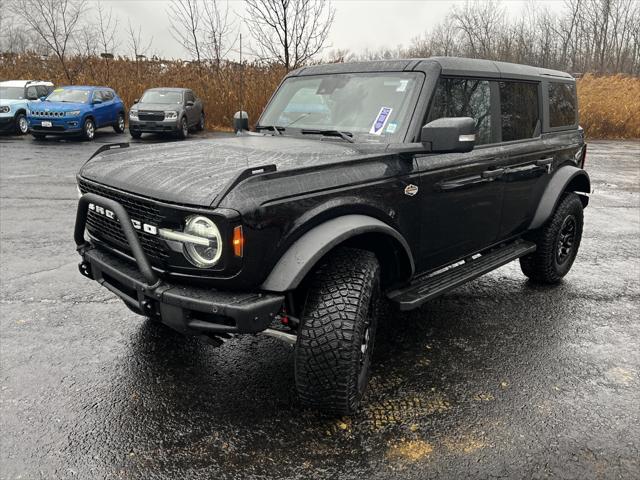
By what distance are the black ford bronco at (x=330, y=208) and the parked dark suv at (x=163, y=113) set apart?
47.7 feet

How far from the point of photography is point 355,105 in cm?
375

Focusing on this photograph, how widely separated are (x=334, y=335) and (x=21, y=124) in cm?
1980

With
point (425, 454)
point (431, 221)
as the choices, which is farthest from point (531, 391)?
point (431, 221)

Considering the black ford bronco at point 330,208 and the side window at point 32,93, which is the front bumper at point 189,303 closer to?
the black ford bronco at point 330,208

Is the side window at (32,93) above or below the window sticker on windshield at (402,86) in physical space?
above

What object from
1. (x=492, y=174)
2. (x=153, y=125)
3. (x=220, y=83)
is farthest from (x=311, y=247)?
(x=220, y=83)

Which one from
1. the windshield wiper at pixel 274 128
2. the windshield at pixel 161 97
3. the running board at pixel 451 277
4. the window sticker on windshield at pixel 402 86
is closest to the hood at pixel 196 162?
the windshield wiper at pixel 274 128

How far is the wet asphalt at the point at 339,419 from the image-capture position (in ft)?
8.61

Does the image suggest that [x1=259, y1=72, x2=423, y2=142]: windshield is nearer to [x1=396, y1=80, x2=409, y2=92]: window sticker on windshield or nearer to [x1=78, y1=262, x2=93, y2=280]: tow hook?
[x1=396, y1=80, x2=409, y2=92]: window sticker on windshield

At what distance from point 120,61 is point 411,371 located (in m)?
27.2

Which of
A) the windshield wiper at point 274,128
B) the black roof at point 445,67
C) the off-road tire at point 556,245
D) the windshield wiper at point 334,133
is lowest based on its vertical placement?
the off-road tire at point 556,245

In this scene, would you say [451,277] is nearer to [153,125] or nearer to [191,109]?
[153,125]

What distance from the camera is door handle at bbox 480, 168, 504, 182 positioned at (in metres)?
3.92

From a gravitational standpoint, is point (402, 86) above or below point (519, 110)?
above
